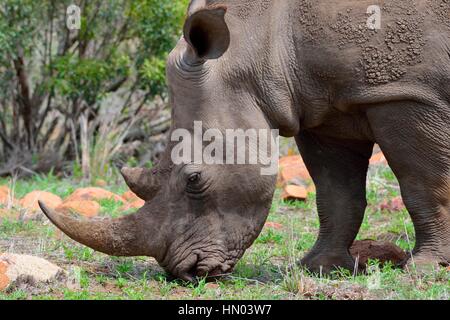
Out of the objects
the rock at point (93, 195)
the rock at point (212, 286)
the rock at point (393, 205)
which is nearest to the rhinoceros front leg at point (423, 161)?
the rock at point (212, 286)

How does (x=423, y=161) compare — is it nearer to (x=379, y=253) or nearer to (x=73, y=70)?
(x=379, y=253)

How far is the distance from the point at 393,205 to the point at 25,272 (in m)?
4.83

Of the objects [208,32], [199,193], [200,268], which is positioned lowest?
[200,268]

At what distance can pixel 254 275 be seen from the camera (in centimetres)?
667

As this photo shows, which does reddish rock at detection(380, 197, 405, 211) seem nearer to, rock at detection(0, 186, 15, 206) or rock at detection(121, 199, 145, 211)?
rock at detection(121, 199, 145, 211)

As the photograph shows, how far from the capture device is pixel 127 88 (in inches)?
551

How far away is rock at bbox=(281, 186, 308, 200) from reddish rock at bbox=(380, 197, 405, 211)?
88 centimetres

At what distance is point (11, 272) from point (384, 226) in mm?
4272

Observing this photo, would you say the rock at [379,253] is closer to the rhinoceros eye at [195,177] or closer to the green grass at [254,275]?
the green grass at [254,275]

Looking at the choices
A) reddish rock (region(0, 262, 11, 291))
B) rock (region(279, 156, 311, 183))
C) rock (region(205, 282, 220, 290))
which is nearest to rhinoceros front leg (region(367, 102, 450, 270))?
rock (region(205, 282, 220, 290))

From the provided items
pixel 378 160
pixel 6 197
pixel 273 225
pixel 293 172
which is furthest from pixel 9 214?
pixel 378 160

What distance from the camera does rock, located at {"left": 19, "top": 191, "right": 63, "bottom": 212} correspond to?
927 centimetres

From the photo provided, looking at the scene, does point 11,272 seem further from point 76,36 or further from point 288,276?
point 76,36
